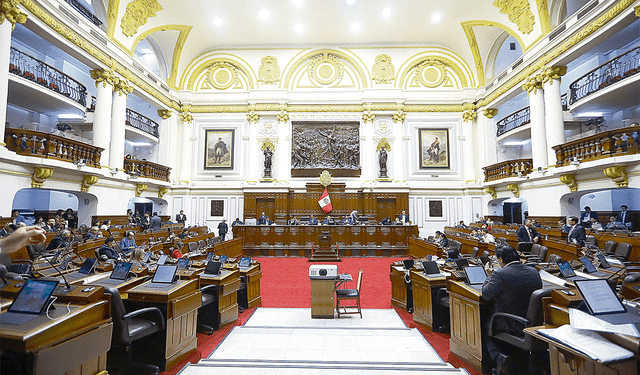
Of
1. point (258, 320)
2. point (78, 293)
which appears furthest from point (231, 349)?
point (78, 293)

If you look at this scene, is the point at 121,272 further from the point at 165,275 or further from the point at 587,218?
the point at 587,218

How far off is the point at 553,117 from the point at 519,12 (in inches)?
183

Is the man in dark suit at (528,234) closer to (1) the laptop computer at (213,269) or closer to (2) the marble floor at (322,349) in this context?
(2) the marble floor at (322,349)

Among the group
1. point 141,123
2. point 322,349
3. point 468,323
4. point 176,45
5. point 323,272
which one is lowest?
point 322,349

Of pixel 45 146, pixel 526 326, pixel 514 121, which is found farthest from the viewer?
pixel 514 121

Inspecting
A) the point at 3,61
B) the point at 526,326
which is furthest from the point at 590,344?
the point at 3,61

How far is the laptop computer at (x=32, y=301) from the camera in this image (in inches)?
83.5

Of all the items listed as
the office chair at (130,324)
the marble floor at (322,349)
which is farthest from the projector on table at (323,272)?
the office chair at (130,324)

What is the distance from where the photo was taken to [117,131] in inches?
475

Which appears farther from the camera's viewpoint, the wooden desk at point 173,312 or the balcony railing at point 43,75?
the balcony railing at point 43,75

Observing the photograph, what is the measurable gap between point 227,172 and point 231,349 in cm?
1360

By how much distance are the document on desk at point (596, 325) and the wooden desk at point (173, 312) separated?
3.55 metres

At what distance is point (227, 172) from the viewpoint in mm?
16453

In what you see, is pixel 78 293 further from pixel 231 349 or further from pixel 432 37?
pixel 432 37
